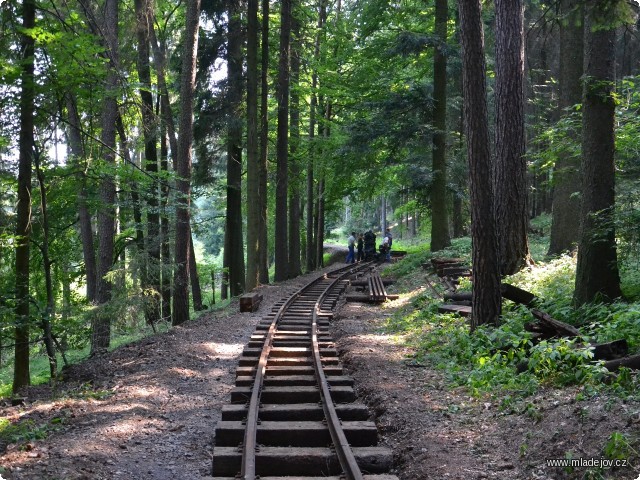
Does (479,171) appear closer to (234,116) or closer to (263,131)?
(263,131)

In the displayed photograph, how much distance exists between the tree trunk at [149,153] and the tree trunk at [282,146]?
205 inches

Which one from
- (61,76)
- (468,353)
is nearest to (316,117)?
(61,76)

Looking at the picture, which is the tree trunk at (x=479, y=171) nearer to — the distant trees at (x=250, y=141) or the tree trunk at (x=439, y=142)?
the distant trees at (x=250, y=141)

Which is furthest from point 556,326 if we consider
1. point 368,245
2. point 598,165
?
point 368,245

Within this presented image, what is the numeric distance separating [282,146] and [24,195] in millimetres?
13915

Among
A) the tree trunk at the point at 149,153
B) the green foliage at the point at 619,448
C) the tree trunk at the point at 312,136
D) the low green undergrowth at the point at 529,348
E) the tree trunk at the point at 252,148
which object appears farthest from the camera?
the tree trunk at the point at 312,136

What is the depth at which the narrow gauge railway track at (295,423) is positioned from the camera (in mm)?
5188

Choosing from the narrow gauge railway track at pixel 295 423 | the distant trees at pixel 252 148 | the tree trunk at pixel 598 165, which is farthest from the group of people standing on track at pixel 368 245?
the tree trunk at pixel 598 165

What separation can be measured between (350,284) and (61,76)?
1375 cm

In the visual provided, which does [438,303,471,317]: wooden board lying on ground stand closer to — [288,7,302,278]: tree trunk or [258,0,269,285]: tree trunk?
[258,0,269,285]: tree trunk

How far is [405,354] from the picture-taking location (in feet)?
31.6

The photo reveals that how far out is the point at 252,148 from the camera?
19.6 meters

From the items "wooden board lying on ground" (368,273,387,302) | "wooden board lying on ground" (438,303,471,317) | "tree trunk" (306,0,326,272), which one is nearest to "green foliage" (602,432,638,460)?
"wooden board lying on ground" (438,303,471,317)

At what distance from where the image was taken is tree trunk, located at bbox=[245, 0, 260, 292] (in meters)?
19.3
